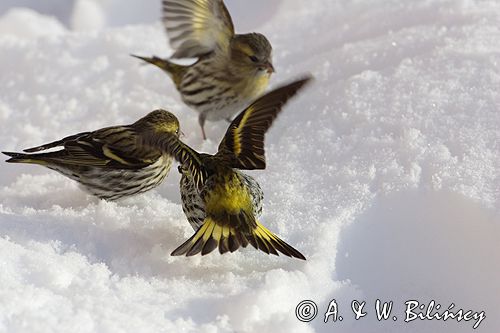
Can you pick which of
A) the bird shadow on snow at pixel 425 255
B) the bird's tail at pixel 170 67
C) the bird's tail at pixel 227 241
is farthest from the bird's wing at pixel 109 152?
the bird's tail at pixel 170 67

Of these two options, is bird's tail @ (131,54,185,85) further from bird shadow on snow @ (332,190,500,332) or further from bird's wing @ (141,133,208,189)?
bird shadow on snow @ (332,190,500,332)

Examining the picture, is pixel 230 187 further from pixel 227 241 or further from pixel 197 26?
pixel 197 26

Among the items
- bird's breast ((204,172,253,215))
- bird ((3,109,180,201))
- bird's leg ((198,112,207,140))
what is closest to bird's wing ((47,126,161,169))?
bird ((3,109,180,201))

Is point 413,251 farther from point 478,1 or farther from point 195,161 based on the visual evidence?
point 478,1

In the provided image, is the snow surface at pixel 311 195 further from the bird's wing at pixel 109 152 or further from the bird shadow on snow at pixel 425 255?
the bird's wing at pixel 109 152

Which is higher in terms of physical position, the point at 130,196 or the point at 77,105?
the point at 130,196

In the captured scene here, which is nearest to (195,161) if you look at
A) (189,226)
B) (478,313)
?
(189,226)
